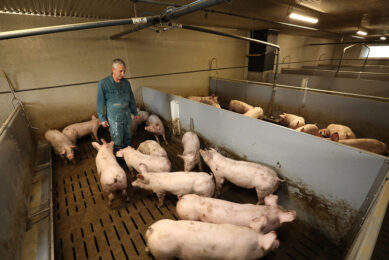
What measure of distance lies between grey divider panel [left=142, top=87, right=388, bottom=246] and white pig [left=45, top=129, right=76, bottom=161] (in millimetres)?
2736

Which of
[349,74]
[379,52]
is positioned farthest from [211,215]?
[379,52]

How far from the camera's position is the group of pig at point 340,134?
8.77ft

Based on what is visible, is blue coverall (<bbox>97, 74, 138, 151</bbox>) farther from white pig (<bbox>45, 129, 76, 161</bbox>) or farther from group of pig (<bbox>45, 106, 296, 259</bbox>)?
white pig (<bbox>45, 129, 76, 161</bbox>)

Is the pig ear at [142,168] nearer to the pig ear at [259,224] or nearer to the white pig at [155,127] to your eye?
the white pig at [155,127]

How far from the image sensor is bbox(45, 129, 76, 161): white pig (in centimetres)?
319

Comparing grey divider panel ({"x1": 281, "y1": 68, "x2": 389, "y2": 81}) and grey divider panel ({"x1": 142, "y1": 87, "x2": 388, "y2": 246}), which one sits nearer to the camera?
grey divider panel ({"x1": 142, "y1": 87, "x2": 388, "y2": 246})

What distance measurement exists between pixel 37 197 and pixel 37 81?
2477mm

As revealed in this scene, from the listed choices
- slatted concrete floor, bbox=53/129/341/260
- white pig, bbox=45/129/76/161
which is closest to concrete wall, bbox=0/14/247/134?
white pig, bbox=45/129/76/161

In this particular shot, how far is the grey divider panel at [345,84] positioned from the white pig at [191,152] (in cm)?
408

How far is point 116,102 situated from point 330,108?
4088 millimetres

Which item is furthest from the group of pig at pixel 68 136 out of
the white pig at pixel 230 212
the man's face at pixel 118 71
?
the white pig at pixel 230 212

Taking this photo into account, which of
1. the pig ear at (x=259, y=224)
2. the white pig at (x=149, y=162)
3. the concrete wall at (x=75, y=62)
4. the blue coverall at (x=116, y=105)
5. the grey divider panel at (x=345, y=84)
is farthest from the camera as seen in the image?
the grey divider panel at (x=345, y=84)

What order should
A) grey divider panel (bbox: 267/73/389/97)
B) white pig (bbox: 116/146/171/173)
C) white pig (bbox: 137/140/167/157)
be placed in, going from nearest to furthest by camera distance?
white pig (bbox: 116/146/171/173) < white pig (bbox: 137/140/167/157) < grey divider panel (bbox: 267/73/389/97)

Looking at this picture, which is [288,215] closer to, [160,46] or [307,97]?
[307,97]
